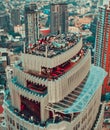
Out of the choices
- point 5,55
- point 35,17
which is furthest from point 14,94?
point 35,17

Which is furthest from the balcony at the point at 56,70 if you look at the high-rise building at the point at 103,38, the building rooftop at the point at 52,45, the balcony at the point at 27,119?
the high-rise building at the point at 103,38

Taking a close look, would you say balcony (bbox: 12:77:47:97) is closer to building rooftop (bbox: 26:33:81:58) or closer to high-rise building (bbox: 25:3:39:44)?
building rooftop (bbox: 26:33:81:58)

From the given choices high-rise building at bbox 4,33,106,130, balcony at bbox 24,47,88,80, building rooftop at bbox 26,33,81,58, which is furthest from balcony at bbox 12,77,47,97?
building rooftop at bbox 26,33,81,58

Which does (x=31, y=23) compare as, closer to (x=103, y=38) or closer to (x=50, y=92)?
(x=103, y=38)

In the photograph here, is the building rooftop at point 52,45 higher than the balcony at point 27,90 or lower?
higher

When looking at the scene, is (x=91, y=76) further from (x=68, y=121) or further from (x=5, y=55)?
(x=5, y=55)

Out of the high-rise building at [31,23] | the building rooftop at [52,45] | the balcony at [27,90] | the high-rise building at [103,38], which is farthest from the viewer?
the high-rise building at [31,23]

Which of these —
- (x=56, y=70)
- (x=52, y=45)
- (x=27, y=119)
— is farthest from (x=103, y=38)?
(x=27, y=119)

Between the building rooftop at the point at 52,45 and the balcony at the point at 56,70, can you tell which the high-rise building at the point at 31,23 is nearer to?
the building rooftop at the point at 52,45

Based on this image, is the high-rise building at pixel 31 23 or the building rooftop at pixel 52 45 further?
the high-rise building at pixel 31 23
